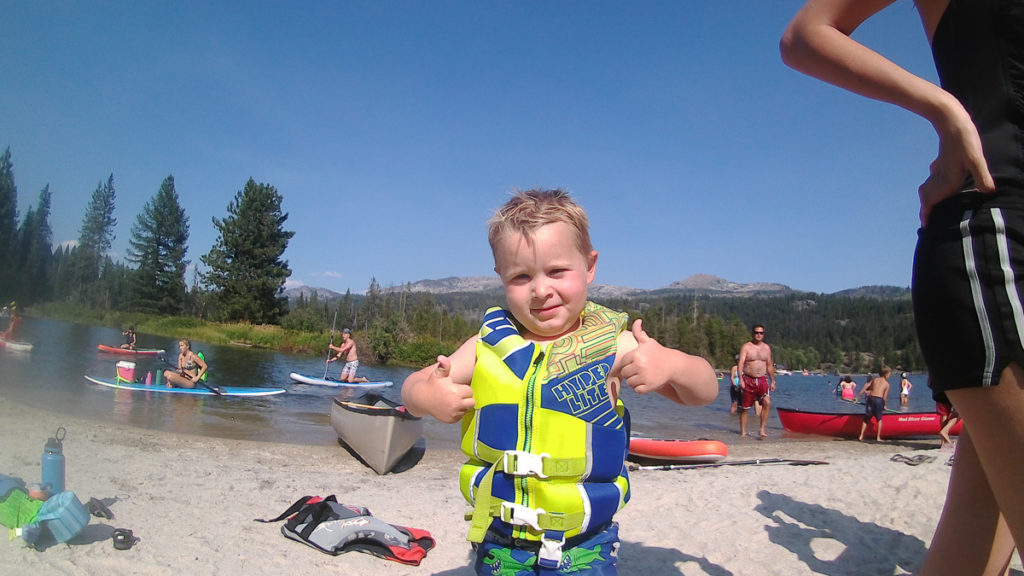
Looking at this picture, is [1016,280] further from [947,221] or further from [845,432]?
[845,432]

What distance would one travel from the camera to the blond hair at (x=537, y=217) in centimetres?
198

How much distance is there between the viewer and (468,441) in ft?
6.86

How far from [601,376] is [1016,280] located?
43.4 inches

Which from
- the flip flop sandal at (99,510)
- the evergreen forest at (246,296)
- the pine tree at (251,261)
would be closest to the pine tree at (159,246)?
the evergreen forest at (246,296)

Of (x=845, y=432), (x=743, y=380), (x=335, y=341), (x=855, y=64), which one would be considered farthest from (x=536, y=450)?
(x=335, y=341)

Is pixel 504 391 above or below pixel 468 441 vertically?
above

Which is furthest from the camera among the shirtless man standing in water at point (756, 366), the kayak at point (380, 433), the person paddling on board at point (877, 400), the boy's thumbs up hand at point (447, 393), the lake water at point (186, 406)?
the person paddling on board at point (877, 400)

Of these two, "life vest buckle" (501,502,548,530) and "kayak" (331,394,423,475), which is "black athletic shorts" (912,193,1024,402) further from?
"kayak" (331,394,423,475)

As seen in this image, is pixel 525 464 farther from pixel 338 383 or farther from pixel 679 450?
pixel 338 383

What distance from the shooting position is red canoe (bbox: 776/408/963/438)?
1326 cm

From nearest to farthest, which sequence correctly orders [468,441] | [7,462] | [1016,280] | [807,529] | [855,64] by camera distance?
[1016,280], [855,64], [468,441], [807,529], [7,462]

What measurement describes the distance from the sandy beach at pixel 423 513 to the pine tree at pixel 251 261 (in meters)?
46.9

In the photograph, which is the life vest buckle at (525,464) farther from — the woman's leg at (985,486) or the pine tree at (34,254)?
the pine tree at (34,254)

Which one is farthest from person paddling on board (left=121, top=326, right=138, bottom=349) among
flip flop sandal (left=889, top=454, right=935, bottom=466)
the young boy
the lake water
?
the young boy
